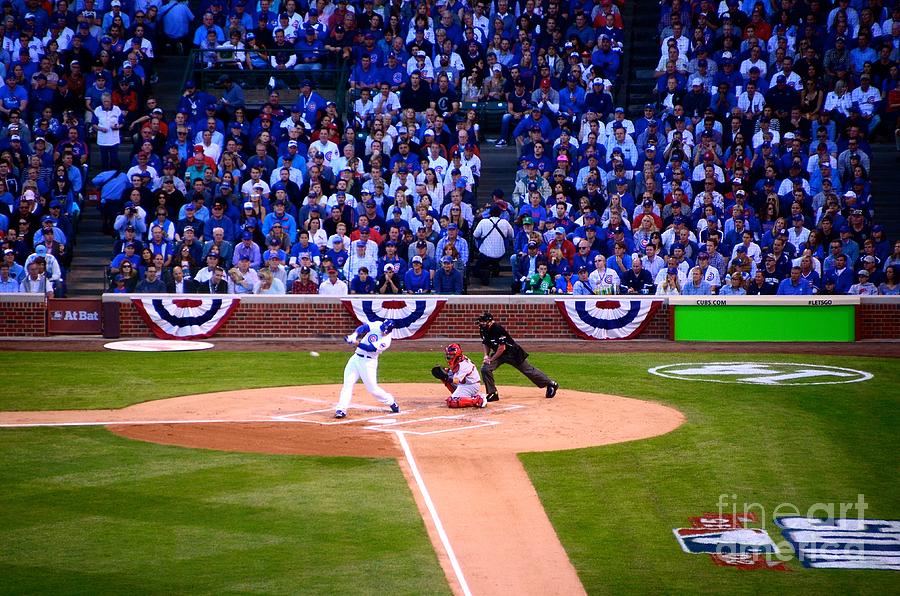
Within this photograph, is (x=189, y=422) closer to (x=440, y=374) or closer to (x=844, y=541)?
(x=440, y=374)

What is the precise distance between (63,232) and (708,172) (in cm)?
1361

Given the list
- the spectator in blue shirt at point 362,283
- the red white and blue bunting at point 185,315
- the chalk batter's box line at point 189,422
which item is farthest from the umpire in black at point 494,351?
the red white and blue bunting at point 185,315

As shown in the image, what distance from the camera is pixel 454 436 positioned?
13.7m

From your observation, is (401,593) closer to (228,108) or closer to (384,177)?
(384,177)

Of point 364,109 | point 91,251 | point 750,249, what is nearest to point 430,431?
point 750,249

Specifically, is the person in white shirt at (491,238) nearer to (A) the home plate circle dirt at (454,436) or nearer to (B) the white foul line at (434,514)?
(A) the home plate circle dirt at (454,436)

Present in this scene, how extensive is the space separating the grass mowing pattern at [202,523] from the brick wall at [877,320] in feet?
44.4

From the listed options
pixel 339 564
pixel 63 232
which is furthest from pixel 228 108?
pixel 339 564

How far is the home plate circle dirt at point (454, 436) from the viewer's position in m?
9.31

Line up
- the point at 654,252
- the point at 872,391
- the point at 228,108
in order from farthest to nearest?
the point at 228,108
the point at 654,252
the point at 872,391

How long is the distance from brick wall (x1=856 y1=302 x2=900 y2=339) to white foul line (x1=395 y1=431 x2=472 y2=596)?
12354mm

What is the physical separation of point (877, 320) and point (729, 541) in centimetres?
1442

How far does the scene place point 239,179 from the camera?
80.6ft

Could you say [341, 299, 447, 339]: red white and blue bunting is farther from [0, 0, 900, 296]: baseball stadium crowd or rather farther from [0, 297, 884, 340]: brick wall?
[0, 0, 900, 296]: baseball stadium crowd
